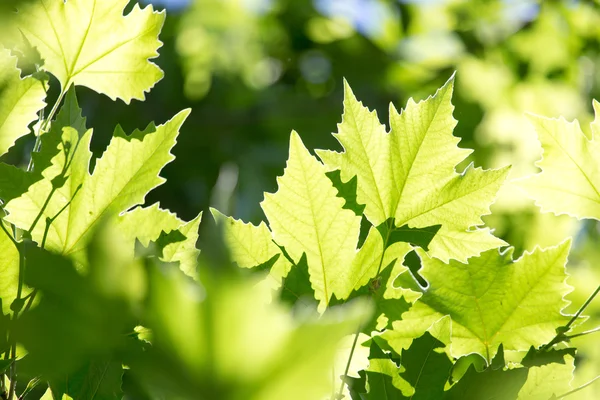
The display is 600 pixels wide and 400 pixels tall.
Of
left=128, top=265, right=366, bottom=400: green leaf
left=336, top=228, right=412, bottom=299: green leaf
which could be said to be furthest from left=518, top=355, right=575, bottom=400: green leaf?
left=128, top=265, right=366, bottom=400: green leaf

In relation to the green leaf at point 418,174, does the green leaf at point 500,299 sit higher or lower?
lower

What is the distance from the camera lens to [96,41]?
0.65 m

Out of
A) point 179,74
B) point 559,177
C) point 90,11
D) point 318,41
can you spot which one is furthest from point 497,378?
point 179,74

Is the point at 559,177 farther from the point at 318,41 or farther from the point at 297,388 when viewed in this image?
the point at 318,41

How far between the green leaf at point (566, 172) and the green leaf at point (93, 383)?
37cm

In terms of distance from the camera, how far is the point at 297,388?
345 millimetres

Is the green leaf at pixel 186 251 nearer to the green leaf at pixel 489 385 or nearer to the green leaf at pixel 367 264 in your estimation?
the green leaf at pixel 367 264

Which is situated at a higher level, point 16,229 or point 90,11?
point 90,11

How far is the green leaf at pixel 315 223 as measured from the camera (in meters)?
0.54

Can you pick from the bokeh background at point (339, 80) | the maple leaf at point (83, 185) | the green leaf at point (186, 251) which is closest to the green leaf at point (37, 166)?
the maple leaf at point (83, 185)

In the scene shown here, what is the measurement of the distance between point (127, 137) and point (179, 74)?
2.58 metres

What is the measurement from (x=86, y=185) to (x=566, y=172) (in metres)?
0.40

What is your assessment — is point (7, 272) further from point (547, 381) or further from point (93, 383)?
point (547, 381)

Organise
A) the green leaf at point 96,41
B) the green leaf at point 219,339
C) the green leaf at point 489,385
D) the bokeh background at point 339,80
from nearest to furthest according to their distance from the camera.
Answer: the green leaf at point 219,339
the green leaf at point 489,385
the green leaf at point 96,41
the bokeh background at point 339,80
